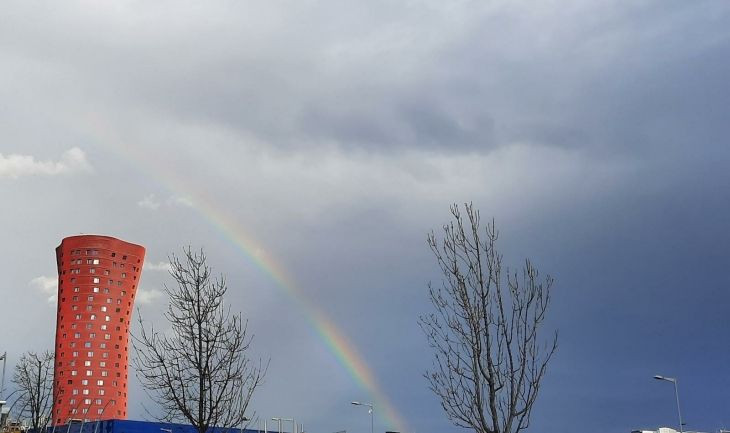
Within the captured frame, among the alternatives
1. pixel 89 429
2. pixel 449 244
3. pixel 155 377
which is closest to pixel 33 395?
pixel 155 377

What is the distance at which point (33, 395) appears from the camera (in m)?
41.6

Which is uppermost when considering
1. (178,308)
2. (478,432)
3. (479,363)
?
(178,308)

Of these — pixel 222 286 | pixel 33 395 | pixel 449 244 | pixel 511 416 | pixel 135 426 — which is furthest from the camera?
pixel 135 426

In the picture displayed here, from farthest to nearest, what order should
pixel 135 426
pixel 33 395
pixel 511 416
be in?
pixel 135 426 < pixel 33 395 < pixel 511 416

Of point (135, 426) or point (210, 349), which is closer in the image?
point (210, 349)

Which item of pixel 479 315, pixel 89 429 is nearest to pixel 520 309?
pixel 479 315

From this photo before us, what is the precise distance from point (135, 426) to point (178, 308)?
98.2 meters

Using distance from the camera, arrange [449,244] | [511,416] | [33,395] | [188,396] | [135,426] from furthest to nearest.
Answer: [135,426], [33,395], [188,396], [449,244], [511,416]

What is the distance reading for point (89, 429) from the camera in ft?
390

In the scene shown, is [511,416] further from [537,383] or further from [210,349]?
[210,349]

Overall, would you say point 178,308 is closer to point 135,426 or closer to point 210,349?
point 210,349

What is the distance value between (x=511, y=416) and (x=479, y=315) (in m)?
2.11

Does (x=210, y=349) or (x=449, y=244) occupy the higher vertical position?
(x=449, y=244)

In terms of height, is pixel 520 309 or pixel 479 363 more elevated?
pixel 520 309
